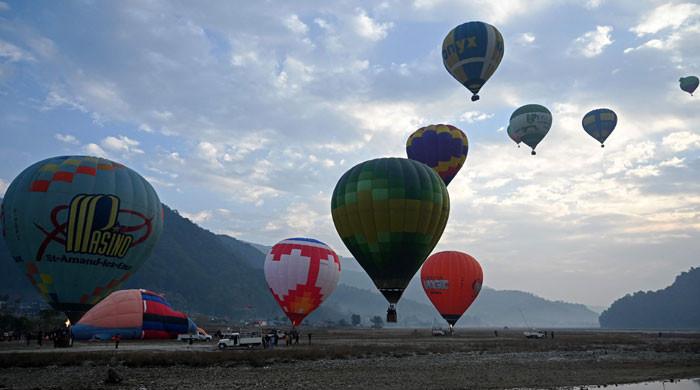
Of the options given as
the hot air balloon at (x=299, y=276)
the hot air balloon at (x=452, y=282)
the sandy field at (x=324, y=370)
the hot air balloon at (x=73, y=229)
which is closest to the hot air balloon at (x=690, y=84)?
the hot air balloon at (x=452, y=282)

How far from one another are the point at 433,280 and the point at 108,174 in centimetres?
3675

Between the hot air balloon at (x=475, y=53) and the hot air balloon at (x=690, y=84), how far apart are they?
40.5 meters

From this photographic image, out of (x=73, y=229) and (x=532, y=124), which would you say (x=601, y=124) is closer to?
(x=532, y=124)

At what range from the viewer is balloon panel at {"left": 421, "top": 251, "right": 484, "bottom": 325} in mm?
56688

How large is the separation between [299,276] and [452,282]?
66.4 feet

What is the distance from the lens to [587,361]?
3150 cm

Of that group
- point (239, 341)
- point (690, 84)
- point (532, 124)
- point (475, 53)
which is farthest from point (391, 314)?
point (690, 84)

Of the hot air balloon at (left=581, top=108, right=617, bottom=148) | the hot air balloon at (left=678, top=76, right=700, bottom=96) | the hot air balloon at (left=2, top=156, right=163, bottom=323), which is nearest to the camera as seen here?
the hot air balloon at (left=2, top=156, right=163, bottom=323)

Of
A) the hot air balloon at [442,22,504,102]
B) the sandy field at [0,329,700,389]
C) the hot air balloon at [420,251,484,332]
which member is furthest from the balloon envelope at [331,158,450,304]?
the hot air balloon at [420,251,484,332]

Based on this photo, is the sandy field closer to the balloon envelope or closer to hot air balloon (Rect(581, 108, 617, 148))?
the balloon envelope

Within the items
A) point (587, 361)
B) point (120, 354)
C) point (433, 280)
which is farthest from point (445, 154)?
point (120, 354)

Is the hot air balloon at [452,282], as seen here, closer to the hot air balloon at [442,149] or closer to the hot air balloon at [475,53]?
the hot air balloon at [442,149]

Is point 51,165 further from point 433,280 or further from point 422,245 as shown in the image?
point 433,280

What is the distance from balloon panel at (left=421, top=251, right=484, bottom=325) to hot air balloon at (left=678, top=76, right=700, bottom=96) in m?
43.4
